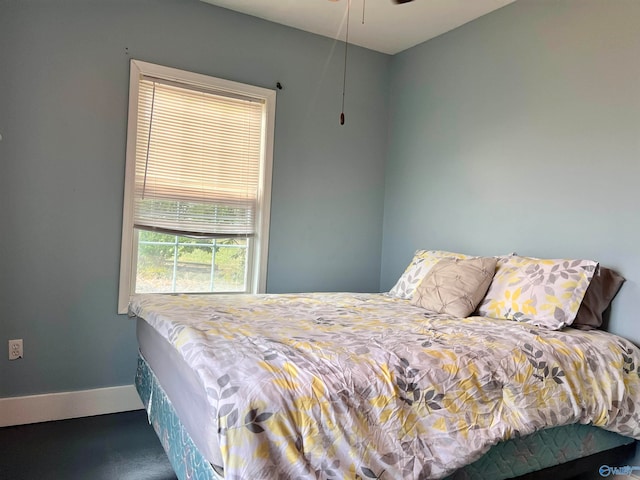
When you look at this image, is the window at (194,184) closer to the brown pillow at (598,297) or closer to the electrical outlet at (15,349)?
the electrical outlet at (15,349)

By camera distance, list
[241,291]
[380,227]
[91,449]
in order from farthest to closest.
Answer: [380,227], [241,291], [91,449]

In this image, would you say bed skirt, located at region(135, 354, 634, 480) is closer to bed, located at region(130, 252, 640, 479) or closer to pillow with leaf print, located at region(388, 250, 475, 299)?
bed, located at region(130, 252, 640, 479)

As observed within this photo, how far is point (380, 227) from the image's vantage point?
3.95 metres

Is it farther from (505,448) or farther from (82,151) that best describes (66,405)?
(505,448)

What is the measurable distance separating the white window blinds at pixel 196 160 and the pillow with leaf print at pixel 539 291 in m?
1.76

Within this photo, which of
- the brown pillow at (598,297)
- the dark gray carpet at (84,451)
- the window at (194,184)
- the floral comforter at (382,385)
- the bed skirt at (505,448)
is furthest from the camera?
the window at (194,184)

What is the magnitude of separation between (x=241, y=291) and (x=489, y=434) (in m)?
2.13

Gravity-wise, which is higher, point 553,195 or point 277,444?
point 553,195

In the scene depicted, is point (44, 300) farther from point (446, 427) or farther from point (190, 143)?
point (446, 427)

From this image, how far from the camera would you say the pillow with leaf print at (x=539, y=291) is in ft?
7.26

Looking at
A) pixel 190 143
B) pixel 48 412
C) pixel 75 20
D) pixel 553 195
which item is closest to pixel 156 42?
pixel 75 20

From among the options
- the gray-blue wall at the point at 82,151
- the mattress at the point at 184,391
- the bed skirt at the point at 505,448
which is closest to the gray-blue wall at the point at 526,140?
the bed skirt at the point at 505,448

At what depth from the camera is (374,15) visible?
10.5 feet

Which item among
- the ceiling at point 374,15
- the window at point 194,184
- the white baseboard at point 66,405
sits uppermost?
the ceiling at point 374,15
